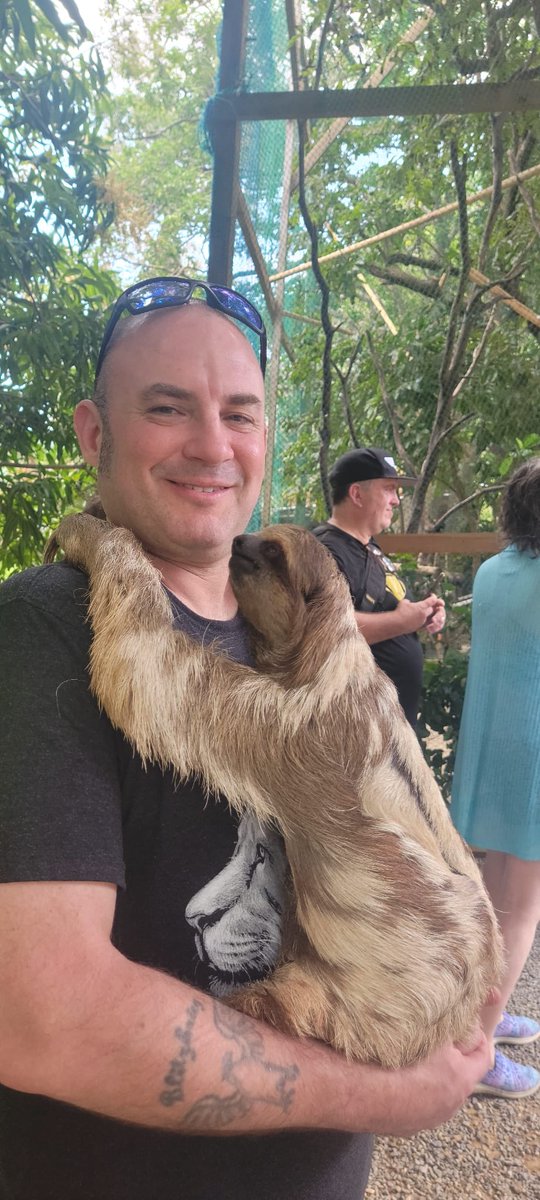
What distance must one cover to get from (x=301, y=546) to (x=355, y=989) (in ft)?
3.33

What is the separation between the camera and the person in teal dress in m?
3.31

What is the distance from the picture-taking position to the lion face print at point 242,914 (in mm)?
1124

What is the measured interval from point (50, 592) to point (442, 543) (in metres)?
3.48

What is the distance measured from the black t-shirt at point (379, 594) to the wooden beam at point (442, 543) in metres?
0.42

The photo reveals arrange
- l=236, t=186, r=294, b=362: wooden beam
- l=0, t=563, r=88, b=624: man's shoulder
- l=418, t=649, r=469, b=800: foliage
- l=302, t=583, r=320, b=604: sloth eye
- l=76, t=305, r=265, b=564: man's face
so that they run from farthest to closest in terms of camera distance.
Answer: l=418, t=649, r=469, b=800: foliage
l=236, t=186, r=294, b=362: wooden beam
l=302, t=583, r=320, b=604: sloth eye
l=76, t=305, r=265, b=564: man's face
l=0, t=563, r=88, b=624: man's shoulder

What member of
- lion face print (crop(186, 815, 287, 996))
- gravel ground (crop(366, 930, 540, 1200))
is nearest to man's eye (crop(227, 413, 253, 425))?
lion face print (crop(186, 815, 287, 996))

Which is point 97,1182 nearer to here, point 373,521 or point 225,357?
point 225,357

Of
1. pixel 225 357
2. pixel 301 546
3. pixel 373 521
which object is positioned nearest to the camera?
pixel 225 357

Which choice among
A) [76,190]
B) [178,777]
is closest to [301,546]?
[178,777]

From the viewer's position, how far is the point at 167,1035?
3.05ft

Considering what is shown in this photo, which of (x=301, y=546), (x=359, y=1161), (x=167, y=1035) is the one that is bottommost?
(x=359, y=1161)

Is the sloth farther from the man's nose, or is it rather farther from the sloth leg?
the man's nose

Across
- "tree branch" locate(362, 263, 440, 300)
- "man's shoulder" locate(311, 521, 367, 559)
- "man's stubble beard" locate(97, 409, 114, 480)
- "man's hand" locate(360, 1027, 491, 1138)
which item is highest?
"tree branch" locate(362, 263, 440, 300)

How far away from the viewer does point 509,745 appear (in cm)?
340
